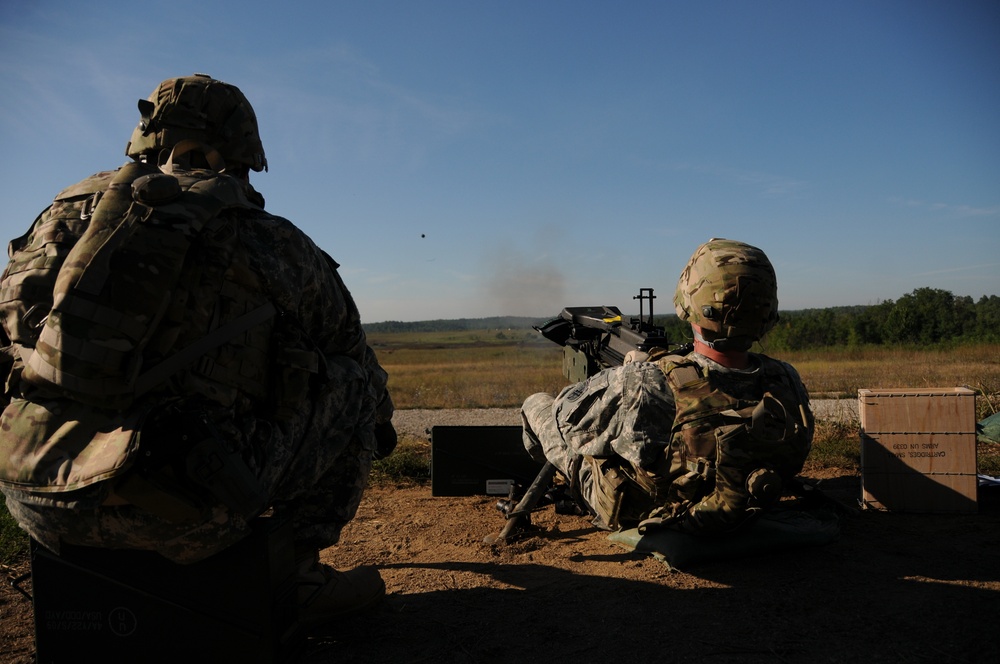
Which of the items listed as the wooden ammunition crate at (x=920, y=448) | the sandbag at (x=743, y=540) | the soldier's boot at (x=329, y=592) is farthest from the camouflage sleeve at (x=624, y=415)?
the wooden ammunition crate at (x=920, y=448)

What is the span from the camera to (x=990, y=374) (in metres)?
15.6

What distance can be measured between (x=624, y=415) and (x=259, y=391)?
1.96 m

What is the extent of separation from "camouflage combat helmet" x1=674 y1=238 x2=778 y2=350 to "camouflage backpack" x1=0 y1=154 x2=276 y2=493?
235 centimetres

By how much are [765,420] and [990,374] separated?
15403 millimetres

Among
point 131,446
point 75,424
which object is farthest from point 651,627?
point 75,424

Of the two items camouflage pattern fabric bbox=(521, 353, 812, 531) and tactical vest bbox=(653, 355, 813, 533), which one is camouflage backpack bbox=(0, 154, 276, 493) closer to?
camouflage pattern fabric bbox=(521, 353, 812, 531)

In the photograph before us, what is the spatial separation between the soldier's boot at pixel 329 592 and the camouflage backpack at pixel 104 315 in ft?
3.37

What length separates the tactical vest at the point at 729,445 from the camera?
3453mm

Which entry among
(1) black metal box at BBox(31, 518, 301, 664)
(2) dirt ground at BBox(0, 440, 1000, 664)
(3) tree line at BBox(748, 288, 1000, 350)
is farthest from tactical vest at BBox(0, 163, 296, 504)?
(3) tree line at BBox(748, 288, 1000, 350)

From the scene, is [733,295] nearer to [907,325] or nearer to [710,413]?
[710,413]

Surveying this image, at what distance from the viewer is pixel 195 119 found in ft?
10.3

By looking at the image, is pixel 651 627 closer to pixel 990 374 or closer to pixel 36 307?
pixel 36 307

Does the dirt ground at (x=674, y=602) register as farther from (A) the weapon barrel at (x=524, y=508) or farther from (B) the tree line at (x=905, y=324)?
(B) the tree line at (x=905, y=324)

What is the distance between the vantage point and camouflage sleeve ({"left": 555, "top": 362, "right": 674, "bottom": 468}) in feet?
12.5
